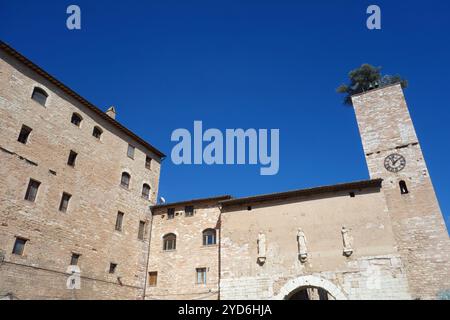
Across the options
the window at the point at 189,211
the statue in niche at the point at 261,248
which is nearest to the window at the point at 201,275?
the window at the point at 189,211

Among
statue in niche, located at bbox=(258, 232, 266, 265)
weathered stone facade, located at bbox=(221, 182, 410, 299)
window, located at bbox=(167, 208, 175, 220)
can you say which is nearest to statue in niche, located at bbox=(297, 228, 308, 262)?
weathered stone facade, located at bbox=(221, 182, 410, 299)

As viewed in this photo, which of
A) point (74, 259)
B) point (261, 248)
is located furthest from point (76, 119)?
point (261, 248)

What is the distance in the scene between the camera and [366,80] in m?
27.5

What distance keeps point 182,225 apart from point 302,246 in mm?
8584

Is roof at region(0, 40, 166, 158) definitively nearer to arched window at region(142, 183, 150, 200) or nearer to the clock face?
arched window at region(142, 183, 150, 200)

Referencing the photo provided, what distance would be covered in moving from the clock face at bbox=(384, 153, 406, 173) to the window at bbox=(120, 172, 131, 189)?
56.5 feet

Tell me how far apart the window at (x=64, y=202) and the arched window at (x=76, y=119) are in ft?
15.0

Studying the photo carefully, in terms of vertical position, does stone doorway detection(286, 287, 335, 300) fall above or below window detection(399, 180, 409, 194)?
below

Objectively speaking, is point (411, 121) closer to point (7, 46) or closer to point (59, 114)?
point (59, 114)

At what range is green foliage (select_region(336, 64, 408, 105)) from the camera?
1061 inches

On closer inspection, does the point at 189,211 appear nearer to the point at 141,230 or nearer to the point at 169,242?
the point at 169,242

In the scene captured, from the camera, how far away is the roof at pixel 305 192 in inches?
677

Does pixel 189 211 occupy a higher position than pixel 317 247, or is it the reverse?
pixel 189 211
